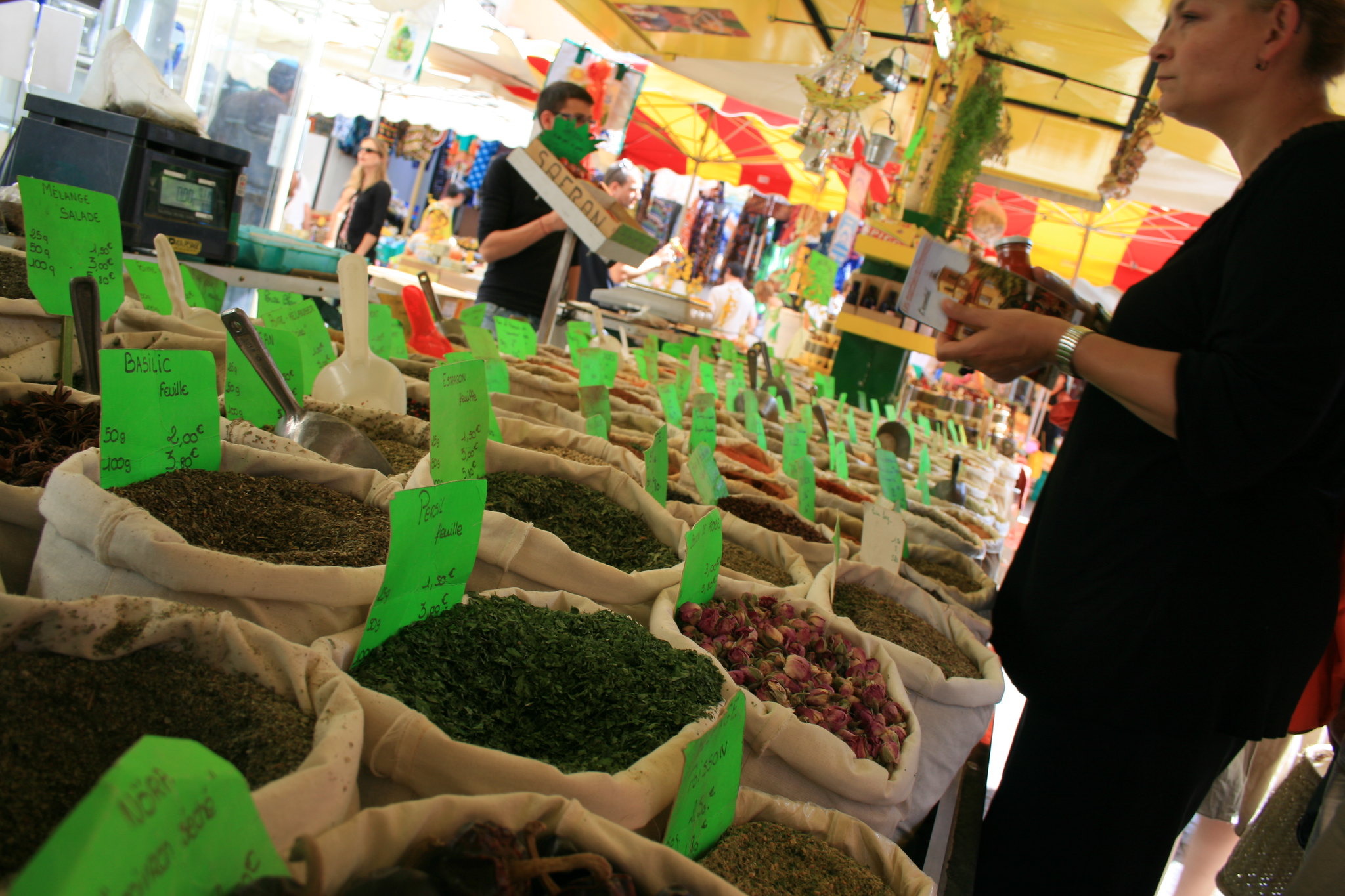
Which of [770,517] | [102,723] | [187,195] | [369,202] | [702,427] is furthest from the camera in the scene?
[369,202]

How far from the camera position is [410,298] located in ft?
7.72

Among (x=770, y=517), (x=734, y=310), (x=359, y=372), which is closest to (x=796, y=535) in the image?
(x=770, y=517)

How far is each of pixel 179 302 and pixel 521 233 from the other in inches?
52.7

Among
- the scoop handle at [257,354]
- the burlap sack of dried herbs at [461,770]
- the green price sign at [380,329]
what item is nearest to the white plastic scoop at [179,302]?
the green price sign at [380,329]

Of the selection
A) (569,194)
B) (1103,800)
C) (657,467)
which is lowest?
(1103,800)

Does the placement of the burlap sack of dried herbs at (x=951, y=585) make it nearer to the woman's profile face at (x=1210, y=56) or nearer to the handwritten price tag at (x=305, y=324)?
the woman's profile face at (x=1210, y=56)

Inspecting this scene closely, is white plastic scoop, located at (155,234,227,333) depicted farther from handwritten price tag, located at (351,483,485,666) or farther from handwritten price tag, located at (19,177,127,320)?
handwritten price tag, located at (351,483,485,666)

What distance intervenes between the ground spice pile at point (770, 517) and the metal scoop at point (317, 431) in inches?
26.2

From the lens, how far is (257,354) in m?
1.12

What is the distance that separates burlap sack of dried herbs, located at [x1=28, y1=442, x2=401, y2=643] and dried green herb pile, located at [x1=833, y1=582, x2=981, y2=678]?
2.51 feet

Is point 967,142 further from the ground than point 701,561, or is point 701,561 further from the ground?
point 967,142

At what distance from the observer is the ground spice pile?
1.62 meters

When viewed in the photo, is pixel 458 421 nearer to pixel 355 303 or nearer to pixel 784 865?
pixel 355 303

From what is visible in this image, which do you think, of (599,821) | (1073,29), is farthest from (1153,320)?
(1073,29)
